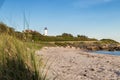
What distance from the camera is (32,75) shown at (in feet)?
13.5

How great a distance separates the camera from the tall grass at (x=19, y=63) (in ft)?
13.6

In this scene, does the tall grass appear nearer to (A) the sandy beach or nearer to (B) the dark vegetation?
(B) the dark vegetation

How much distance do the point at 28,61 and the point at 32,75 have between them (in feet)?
0.80

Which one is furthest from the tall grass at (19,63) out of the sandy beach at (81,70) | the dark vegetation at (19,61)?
the sandy beach at (81,70)

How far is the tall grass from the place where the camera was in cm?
414

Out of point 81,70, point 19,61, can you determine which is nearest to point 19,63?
point 19,61

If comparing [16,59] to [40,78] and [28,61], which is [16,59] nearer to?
[28,61]

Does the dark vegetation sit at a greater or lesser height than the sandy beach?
greater

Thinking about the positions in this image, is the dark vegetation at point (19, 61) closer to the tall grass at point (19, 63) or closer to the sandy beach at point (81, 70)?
the tall grass at point (19, 63)

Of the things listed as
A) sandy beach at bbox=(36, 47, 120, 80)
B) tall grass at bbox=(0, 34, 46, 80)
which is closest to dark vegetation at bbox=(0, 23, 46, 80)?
tall grass at bbox=(0, 34, 46, 80)

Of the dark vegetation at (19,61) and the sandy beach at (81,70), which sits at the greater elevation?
the dark vegetation at (19,61)

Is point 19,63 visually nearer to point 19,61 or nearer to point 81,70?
point 19,61

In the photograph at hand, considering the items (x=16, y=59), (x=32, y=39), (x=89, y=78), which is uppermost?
(x=32, y=39)

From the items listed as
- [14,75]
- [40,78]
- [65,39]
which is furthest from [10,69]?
[65,39]
